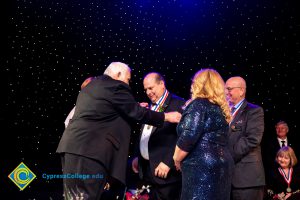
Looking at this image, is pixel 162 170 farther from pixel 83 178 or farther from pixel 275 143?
pixel 275 143

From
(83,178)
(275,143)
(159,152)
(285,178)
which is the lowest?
(285,178)

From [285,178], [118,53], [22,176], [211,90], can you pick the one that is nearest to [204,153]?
[211,90]

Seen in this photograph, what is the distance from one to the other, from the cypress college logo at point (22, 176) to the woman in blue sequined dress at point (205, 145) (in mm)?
4351

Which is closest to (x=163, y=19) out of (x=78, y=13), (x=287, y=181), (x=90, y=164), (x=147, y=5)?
(x=147, y=5)

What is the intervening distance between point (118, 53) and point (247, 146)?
3581 mm

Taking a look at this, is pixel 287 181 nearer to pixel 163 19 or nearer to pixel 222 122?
pixel 222 122

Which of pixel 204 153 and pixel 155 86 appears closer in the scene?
pixel 204 153

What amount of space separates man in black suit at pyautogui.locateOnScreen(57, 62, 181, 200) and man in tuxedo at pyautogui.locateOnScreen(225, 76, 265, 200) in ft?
2.90

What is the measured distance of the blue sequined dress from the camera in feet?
8.98

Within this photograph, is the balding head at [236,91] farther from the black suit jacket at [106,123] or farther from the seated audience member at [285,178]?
the seated audience member at [285,178]

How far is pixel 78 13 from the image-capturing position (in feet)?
21.2

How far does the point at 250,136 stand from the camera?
3643 mm

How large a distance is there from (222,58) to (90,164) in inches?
174

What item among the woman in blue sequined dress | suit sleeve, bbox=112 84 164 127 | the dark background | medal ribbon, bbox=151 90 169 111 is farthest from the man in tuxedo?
the dark background
